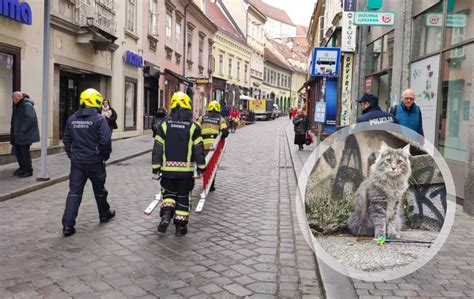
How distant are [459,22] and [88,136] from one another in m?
6.47

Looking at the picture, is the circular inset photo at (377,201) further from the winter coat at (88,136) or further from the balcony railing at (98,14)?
the balcony railing at (98,14)

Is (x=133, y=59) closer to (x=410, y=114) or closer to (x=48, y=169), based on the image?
(x=48, y=169)

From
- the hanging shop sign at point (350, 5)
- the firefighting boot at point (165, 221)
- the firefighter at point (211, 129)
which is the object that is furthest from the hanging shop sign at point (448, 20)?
the firefighting boot at point (165, 221)

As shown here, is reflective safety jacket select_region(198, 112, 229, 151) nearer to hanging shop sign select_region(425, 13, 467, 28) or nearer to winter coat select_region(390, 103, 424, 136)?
winter coat select_region(390, 103, 424, 136)

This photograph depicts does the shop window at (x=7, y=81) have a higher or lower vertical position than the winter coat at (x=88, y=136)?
higher

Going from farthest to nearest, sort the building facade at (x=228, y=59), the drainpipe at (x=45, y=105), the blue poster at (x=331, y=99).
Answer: the building facade at (x=228, y=59), the blue poster at (x=331, y=99), the drainpipe at (x=45, y=105)

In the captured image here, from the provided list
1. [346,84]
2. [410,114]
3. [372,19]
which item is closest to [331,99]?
[346,84]

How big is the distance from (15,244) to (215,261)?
227 centimetres

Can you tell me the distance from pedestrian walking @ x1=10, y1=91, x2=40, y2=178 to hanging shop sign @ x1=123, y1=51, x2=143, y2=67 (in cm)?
1043

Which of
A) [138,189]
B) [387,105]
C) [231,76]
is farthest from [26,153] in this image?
[231,76]

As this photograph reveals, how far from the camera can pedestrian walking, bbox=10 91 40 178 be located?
986cm

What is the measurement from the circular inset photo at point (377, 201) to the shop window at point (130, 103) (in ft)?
57.1

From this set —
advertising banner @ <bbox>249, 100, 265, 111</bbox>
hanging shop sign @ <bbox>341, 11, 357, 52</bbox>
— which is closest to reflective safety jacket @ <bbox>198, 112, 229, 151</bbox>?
hanging shop sign @ <bbox>341, 11, 357, 52</bbox>

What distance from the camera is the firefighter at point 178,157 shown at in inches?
231
